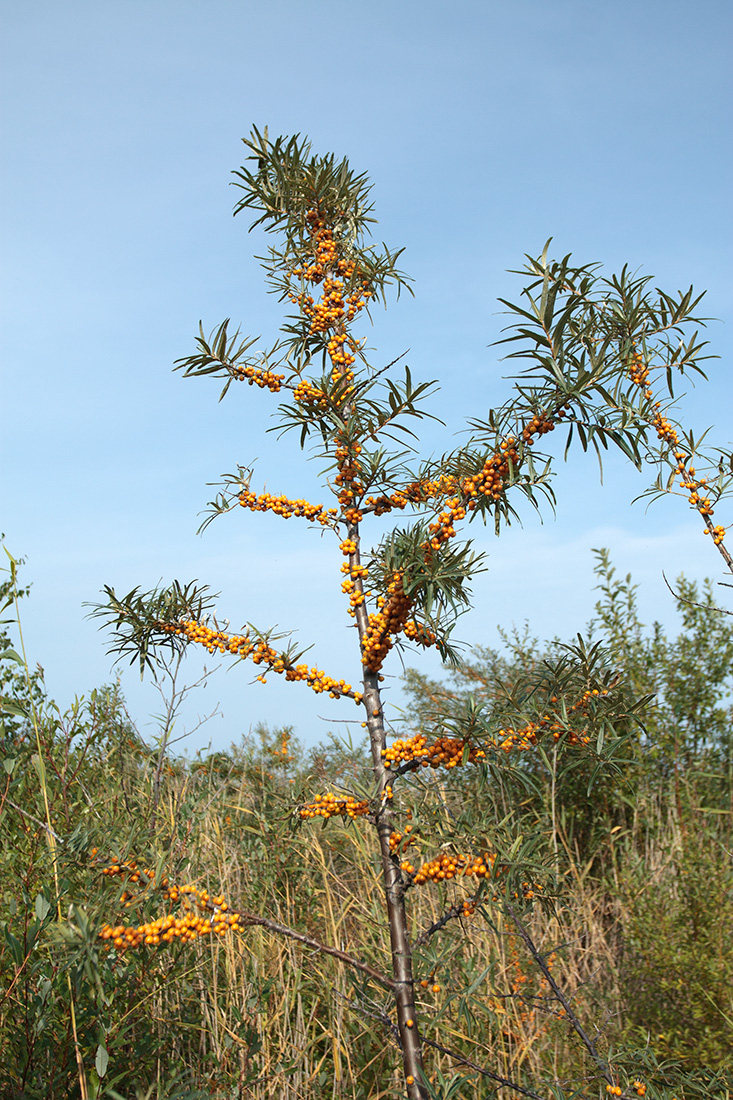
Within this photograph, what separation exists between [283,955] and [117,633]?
6.63ft

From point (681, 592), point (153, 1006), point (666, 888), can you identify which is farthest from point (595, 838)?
point (153, 1006)

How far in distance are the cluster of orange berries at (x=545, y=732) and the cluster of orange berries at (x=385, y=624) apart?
0.35 meters

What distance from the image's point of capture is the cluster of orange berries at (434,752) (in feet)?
5.75

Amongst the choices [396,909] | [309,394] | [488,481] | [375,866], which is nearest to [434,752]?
[396,909]

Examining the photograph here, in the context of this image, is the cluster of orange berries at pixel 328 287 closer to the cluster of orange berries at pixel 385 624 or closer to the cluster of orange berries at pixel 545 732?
the cluster of orange berries at pixel 385 624

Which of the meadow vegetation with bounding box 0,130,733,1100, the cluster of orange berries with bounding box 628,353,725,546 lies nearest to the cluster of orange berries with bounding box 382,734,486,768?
the meadow vegetation with bounding box 0,130,733,1100

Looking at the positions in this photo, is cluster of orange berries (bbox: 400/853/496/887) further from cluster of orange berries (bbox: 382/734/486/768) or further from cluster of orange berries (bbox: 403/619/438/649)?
cluster of orange berries (bbox: 403/619/438/649)

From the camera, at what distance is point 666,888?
399 cm

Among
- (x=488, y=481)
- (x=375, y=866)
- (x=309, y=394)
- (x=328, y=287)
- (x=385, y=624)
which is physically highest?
(x=328, y=287)

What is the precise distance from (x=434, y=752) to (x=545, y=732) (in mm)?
281

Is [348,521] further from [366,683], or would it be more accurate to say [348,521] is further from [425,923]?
[425,923]

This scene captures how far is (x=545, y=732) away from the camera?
1831 mm

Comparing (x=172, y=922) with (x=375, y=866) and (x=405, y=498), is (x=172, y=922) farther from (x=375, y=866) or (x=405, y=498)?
(x=375, y=866)

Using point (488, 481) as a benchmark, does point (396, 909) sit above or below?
below
